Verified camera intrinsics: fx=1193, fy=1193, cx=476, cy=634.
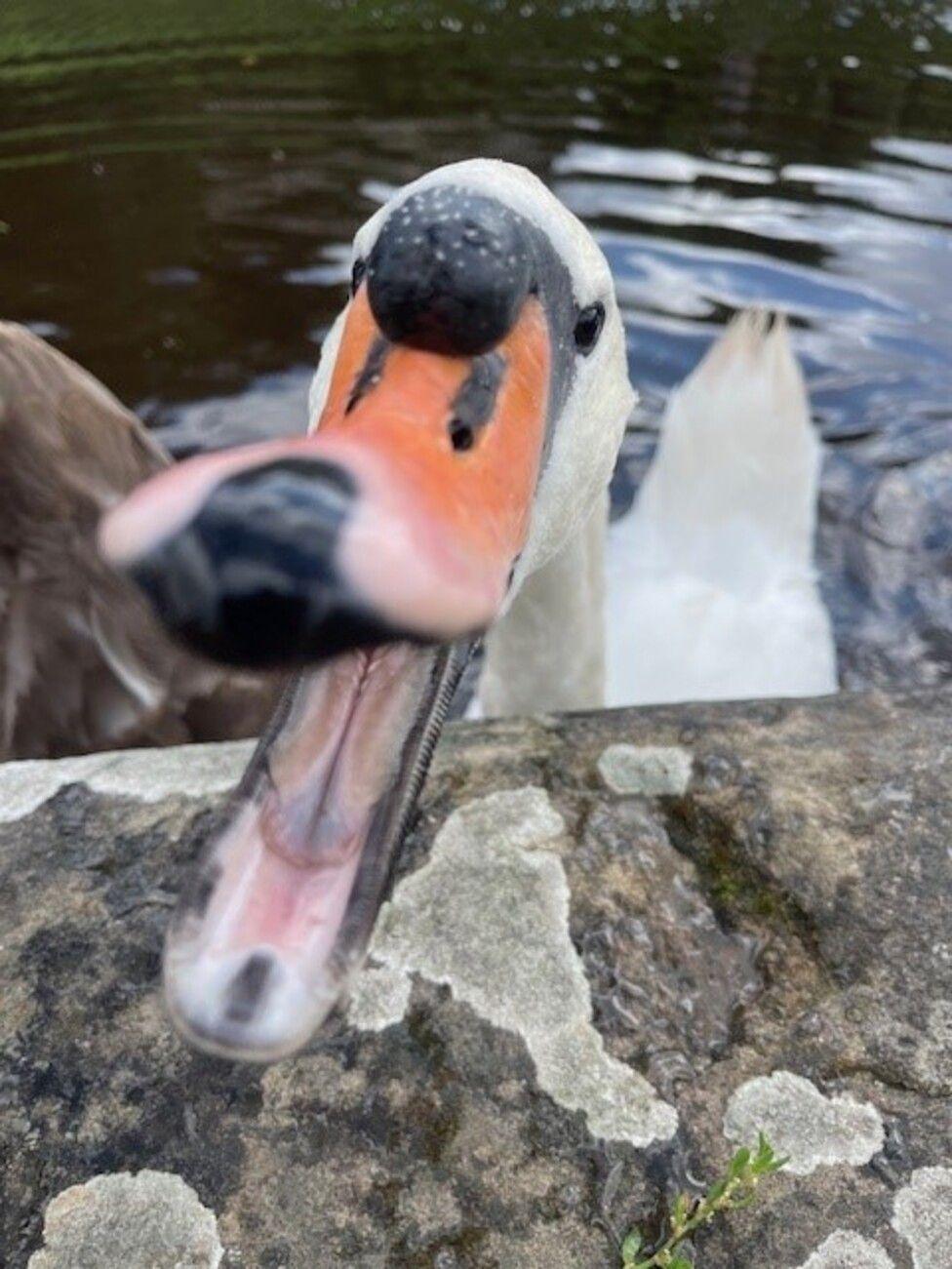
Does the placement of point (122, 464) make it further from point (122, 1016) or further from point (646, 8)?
point (646, 8)

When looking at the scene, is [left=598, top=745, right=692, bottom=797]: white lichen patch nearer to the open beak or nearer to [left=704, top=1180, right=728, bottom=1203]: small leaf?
the open beak

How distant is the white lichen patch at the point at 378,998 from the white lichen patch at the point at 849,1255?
22.1 inches

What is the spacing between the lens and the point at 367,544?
92cm

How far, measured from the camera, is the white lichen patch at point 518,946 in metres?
1.47

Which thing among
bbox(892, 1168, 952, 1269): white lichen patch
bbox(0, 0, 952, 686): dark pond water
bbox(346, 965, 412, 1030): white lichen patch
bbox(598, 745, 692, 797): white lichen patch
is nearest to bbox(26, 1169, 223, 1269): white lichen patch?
bbox(346, 965, 412, 1030): white lichen patch

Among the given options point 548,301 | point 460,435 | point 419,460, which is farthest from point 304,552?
point 548,301

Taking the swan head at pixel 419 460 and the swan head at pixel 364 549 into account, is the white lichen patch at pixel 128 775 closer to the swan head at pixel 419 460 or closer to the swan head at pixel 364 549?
the swan head at pixel 364 549

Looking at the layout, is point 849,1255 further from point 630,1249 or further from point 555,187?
point 555,187

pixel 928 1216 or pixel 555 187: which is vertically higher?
pixel 928 1216

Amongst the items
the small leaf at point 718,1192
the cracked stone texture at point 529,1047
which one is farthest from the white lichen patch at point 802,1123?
the small leaf at point 718,1192

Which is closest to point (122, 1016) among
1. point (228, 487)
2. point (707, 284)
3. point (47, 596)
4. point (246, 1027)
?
point (246, 1027)

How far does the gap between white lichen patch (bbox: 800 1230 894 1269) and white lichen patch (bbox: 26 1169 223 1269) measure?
659mm

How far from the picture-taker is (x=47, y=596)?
2920 millimetres

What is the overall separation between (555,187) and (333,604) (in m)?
7.61
